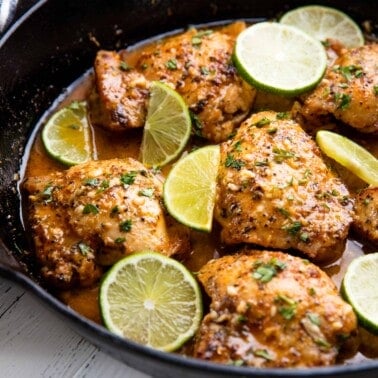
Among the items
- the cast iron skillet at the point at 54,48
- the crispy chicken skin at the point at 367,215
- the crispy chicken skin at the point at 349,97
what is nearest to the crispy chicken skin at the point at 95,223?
the cast iron skillet at the point at 54,48

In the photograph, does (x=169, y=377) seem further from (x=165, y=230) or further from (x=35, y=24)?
(x=35, y=24)

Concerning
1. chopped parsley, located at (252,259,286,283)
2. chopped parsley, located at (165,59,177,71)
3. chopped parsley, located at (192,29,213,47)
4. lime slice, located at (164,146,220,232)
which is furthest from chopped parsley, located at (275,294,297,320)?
chopped parsley, located at (192,29,213,47)

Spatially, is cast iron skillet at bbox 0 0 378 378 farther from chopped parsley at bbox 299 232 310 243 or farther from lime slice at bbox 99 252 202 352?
chopped parsley at bbox 299 232 310 243

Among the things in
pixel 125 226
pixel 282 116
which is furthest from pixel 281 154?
pixel 125 226

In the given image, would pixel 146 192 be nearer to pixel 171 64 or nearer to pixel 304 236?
pixel 304 236

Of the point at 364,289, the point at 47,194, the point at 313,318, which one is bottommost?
the point at 364,289

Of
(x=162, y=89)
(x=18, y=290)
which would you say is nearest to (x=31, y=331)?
(x=18, y=290)
